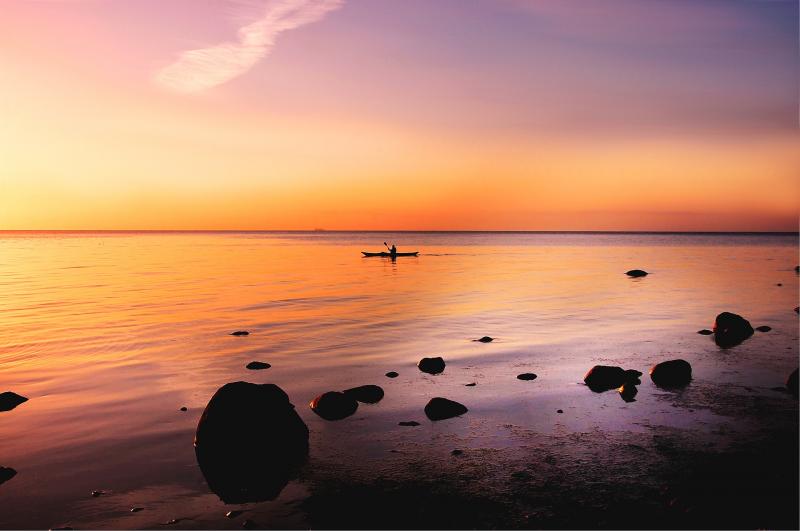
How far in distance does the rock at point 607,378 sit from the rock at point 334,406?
23.7ft

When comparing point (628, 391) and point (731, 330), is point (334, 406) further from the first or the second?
point (731, 330)

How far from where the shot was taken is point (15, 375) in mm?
19688

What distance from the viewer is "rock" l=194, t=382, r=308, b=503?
448 inches

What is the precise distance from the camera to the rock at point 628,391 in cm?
1568

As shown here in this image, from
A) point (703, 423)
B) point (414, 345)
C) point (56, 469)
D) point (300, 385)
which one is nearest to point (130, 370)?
point (300, 385)

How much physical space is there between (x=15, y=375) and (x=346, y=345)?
12.0 meters

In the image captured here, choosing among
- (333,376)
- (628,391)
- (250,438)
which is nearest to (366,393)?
(333,376)

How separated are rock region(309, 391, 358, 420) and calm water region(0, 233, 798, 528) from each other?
0.29 m

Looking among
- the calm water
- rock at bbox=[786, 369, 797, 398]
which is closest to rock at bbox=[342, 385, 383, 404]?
the calm water

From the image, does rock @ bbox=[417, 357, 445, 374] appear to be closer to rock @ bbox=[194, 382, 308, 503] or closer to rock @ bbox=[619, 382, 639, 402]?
rock @ bbox=[619, 382, 639, 402]

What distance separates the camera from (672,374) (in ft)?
57.6

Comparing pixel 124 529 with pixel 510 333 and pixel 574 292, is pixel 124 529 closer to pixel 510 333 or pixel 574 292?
pixel 510 333

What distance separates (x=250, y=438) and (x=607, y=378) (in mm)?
10714

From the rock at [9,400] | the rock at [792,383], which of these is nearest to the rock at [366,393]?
the rock at [9,400]
